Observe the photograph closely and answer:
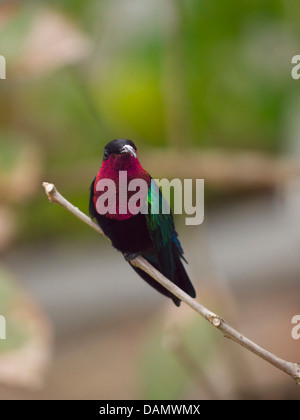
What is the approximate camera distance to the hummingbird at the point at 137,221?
566 millimetres

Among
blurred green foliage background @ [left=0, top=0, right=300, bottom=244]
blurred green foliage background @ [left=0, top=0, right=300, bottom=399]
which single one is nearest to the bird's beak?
blurred green foliage background @ [left=0, top=0, right=300, bottom=399]

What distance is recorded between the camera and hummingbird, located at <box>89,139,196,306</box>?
57 cm

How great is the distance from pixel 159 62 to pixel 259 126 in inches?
14.9

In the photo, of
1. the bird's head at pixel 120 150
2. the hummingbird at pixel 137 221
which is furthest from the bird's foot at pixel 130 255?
the bird's head at pixel 120 150

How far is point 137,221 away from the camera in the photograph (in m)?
0.66

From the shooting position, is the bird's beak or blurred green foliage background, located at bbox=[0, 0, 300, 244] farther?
blurred green foliage background, located at bbox=[0, 0, 300, 244]

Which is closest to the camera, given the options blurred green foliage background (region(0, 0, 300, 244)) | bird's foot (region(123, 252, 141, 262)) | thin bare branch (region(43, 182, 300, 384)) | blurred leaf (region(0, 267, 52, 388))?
thin bare branch (region(43, 182, 300, 384))

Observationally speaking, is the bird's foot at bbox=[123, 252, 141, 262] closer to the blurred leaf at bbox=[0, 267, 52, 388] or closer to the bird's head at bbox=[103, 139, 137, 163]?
the bird's head at bbox=[103, 139, 137, 163]

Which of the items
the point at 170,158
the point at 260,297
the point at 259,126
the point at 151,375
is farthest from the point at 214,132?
the point at 151,375

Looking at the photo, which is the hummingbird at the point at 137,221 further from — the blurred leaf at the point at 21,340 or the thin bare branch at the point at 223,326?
the blurred leaf at the point at 21,340

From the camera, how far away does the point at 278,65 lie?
1.73 m

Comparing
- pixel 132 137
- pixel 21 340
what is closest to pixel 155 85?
pixel 132 137

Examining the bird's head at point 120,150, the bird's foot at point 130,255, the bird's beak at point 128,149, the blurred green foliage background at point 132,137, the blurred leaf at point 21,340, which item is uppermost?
the blurred green foliage background at point 132,137

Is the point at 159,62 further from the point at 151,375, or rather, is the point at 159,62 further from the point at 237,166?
the point at 151,375
